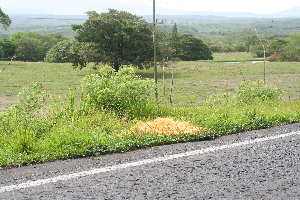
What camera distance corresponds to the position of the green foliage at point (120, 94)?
5910 mm

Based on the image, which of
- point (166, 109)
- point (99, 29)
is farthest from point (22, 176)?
point (99, 29)

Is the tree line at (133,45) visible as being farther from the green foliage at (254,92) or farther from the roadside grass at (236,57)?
the green foliage at (254,92)

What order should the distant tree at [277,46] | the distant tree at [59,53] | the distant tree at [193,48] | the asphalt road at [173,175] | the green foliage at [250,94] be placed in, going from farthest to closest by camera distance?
the distant tree at [193,48] < the distant tree at [277,46] < the distant tree at [59,53] < the green foliage at [250,94] < the asphalt road at [173,175]

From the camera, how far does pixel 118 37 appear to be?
25250 millimetres

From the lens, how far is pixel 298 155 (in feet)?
13.4

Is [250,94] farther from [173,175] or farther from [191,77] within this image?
[191,77]

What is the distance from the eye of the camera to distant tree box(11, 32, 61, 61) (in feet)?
40.9

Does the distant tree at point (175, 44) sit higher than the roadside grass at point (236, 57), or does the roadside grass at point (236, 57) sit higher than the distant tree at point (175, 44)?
the distant tree at point (175, 44)

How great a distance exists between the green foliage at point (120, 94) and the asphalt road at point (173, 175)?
1715mm

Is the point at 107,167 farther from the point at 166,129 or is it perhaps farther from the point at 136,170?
the point at 166,129

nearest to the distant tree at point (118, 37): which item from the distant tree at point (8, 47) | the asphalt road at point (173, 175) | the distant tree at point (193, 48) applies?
the distant tree at point (193, 48)

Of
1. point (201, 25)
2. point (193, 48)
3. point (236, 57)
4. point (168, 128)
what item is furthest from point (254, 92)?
point (193, 48)

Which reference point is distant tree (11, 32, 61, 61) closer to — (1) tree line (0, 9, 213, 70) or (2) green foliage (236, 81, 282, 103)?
(2) green foliage (236, 81, 282, 103)

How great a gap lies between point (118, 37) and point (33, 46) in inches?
474
